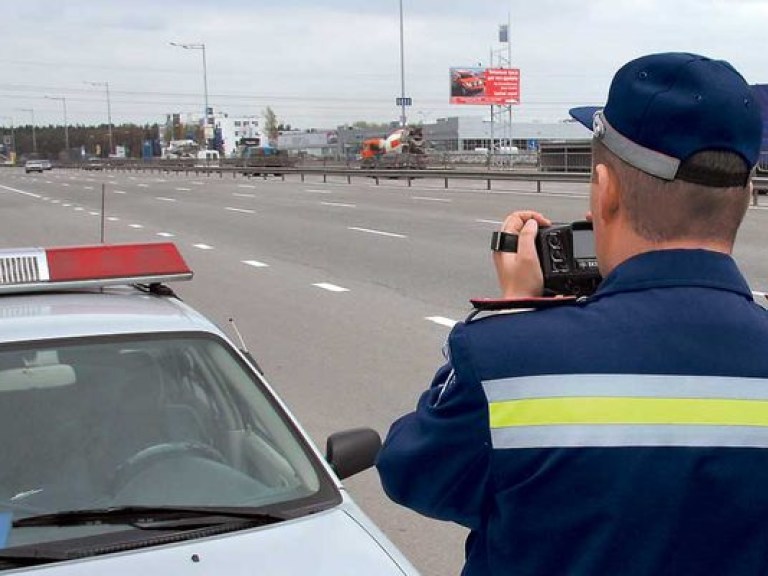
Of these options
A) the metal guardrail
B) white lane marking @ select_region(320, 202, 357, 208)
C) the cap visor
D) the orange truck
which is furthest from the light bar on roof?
the orange truck

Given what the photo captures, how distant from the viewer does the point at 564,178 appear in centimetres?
2919

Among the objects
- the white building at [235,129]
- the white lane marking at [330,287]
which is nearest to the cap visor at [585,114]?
the white lane marking at [330,287]

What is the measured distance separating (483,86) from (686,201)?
265 feet

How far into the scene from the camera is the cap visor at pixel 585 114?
1541 mm

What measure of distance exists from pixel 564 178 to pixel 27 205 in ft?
55.5

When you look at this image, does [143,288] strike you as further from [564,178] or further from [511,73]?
[511,73]

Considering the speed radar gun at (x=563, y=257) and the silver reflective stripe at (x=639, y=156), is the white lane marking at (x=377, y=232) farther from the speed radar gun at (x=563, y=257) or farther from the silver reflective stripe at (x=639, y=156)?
the silver reflective stripe at (x=639, y=156)

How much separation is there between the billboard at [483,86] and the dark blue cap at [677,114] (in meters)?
79.9

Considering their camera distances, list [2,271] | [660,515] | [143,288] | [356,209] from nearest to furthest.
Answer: [660,515], [2,271], [143,288], [356,209]

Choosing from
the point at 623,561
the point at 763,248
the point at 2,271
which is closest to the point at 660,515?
the point at 623,561

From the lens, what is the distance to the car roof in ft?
9.77

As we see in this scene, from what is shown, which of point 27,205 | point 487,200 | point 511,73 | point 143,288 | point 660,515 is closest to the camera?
point 660,515

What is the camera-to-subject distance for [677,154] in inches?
49.8

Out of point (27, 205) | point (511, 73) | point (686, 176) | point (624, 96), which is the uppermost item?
point (511, 73)
